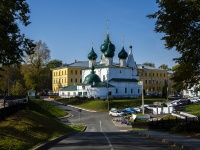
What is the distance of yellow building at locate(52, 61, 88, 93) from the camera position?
379 feet

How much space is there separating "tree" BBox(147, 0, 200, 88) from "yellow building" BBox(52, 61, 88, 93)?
94853mm

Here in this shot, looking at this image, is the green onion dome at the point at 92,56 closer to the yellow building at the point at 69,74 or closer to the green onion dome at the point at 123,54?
the green onion dome at the point at 123,54

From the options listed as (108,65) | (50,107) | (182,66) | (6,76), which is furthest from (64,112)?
(182,66)

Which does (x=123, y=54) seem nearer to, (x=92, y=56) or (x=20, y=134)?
(x=92, y=56)

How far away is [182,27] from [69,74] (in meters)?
96.4

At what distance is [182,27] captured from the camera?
2002 centimetres

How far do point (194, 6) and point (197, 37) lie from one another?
6.66ft

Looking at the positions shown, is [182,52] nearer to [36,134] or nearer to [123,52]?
[36,134]

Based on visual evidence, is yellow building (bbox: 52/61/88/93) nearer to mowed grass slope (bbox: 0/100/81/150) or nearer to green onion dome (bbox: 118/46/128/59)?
green onion dome (bbox: 118/46/128/59)

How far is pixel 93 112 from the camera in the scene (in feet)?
237

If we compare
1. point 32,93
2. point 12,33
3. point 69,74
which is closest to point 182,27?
point 12,33

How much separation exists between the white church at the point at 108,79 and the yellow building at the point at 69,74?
1321 centimetres

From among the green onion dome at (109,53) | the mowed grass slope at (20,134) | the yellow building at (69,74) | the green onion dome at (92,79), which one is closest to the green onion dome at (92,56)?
the green onion dome at (109,53)

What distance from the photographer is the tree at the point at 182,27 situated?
64.1ft
